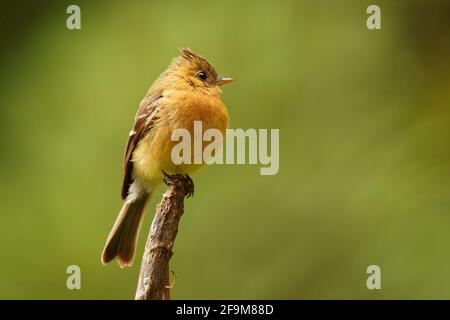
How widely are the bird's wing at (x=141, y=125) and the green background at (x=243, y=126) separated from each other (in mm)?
138

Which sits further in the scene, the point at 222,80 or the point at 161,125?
the point at 222,80

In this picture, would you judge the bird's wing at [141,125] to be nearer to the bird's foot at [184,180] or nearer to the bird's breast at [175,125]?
the bird's breast at [175,125]

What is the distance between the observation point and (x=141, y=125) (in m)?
5.19

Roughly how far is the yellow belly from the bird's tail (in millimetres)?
449

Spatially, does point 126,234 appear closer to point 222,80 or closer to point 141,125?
point 141,125

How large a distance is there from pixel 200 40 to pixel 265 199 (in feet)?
4.34

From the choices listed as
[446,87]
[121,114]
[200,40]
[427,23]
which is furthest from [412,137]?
[121,114]

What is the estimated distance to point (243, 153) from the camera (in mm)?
5520

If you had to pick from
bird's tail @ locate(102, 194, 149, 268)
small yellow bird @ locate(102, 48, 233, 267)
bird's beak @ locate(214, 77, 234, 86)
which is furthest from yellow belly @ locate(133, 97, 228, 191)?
bird's tail @ locate(102, 194, 149, 268)

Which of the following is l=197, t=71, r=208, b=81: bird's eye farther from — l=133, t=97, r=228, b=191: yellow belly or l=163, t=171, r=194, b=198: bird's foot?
l=163, t=171, r=194, b=198: bird's foot

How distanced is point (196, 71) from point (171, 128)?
1.95 feet

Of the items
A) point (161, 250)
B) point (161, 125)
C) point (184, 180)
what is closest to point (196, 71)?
point (161, 125)

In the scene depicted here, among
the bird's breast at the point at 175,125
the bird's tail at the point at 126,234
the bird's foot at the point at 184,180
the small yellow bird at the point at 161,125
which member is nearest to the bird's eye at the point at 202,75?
the small yellow bird at the point at 161,125

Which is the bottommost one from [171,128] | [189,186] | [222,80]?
[189,186]
